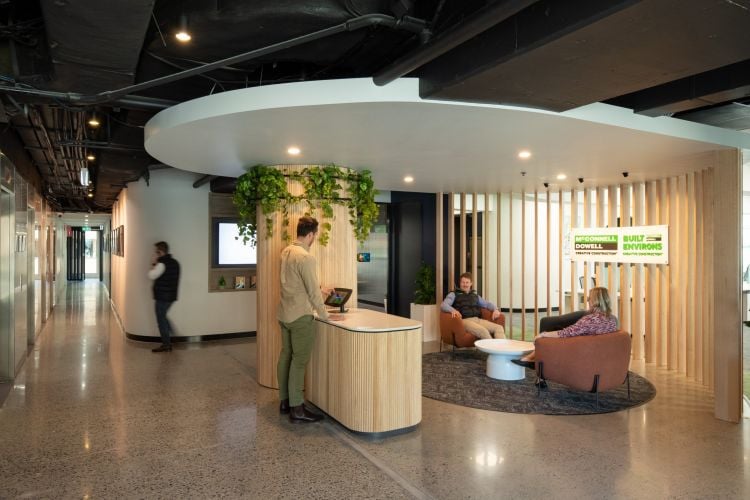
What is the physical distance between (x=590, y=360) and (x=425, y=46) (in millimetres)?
3627

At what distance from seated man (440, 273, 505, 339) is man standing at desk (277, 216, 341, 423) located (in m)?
2.82

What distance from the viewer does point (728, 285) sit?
15.8ft

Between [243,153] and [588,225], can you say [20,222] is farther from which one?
[588,225]

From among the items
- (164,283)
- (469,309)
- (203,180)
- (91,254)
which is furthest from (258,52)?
(91,254)

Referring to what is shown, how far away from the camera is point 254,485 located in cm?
336

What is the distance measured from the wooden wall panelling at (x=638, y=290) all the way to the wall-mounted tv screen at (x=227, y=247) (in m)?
6.35

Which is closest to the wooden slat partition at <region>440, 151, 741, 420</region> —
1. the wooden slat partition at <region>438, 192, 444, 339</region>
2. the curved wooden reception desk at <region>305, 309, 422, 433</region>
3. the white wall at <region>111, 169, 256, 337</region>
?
the wooden slat partition at <region>438, 192, 444, 339</region>

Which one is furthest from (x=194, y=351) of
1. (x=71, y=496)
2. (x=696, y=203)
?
(x=696, y=203)

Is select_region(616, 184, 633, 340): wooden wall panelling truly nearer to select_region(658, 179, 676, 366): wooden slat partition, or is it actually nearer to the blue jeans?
select_region(658, 179, 676, 366): wooden slat partition

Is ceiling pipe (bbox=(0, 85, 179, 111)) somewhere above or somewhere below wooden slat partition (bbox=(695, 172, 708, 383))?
above

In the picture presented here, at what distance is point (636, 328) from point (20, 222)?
346 inches

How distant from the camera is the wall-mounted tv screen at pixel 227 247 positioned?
29.5ft

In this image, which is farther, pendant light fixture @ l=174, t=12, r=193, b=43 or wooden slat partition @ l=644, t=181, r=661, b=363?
wooden slat partition @ l=644, t=181, r=661, b=363

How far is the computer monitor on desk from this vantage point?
507 cm
